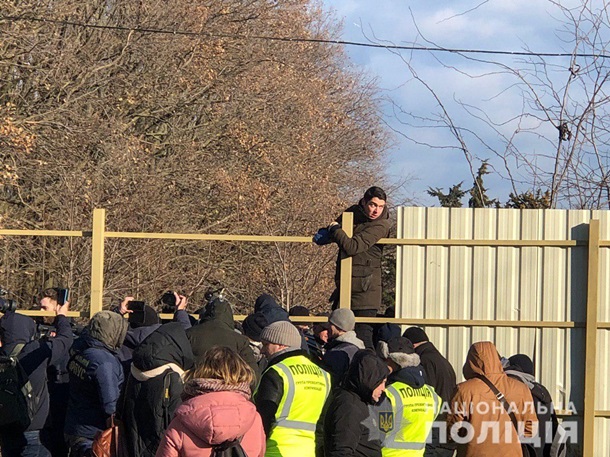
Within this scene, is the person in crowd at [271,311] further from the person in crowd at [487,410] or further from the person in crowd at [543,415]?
the person in crowd at [543,415]

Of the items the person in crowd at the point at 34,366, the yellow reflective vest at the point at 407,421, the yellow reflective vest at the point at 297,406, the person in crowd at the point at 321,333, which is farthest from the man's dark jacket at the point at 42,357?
the yellow reflective vest at the point at 407,421

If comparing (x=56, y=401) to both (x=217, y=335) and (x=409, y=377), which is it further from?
(x=409, y=377)

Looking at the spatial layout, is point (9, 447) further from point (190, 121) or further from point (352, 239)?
point (190, 121)

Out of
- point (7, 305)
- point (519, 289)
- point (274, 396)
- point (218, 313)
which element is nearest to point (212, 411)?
point (274, 396)

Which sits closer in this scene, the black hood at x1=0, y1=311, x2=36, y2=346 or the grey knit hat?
the grey knit hat

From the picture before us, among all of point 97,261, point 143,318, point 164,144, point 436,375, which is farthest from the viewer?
point 164,144

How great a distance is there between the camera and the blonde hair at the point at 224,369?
5.15 m

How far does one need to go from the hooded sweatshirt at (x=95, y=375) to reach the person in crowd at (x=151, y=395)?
64cm

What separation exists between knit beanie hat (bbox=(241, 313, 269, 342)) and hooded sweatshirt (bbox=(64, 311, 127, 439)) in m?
0.99

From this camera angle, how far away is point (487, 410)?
21.2 feet

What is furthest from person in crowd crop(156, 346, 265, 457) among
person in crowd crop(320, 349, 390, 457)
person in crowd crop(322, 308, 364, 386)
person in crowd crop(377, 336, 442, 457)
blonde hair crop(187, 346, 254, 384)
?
person in crowd crop(322, 308, 364, 386)

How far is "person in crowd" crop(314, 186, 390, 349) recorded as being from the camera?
955 centimetres

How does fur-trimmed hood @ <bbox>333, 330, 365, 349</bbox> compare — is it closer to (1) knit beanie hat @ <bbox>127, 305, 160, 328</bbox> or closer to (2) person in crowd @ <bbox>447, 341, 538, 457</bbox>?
(2) person in crowd @ <bbox>447, 341, 538, 457</bbox>

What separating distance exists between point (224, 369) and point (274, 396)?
113cm
